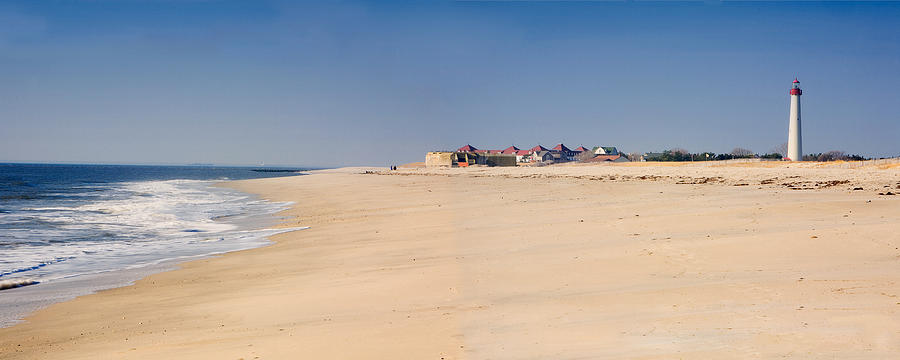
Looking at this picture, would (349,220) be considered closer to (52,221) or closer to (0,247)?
(0,247)

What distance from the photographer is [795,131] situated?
2281 inches

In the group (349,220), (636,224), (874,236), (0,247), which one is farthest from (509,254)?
(0,247)

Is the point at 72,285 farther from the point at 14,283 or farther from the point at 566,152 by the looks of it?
the point at 566,152

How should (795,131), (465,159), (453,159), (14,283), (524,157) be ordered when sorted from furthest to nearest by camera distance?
(524,157), (453,159), (465,159), (795,131), (14,283)

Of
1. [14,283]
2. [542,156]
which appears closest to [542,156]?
[542,156]

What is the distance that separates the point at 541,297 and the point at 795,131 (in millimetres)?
61670

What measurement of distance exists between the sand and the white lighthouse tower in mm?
52551

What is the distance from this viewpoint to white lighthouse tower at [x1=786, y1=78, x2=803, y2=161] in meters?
57.4

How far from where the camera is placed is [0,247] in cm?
1260

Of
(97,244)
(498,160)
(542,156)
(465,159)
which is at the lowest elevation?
(97,244)

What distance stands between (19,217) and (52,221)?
247 centimetres

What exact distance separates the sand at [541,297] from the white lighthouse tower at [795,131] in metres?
52.6

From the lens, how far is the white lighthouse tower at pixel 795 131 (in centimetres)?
5738

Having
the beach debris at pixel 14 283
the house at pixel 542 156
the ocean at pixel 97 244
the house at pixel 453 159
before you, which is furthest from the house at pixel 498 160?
the beach debris at pixel 14 283
